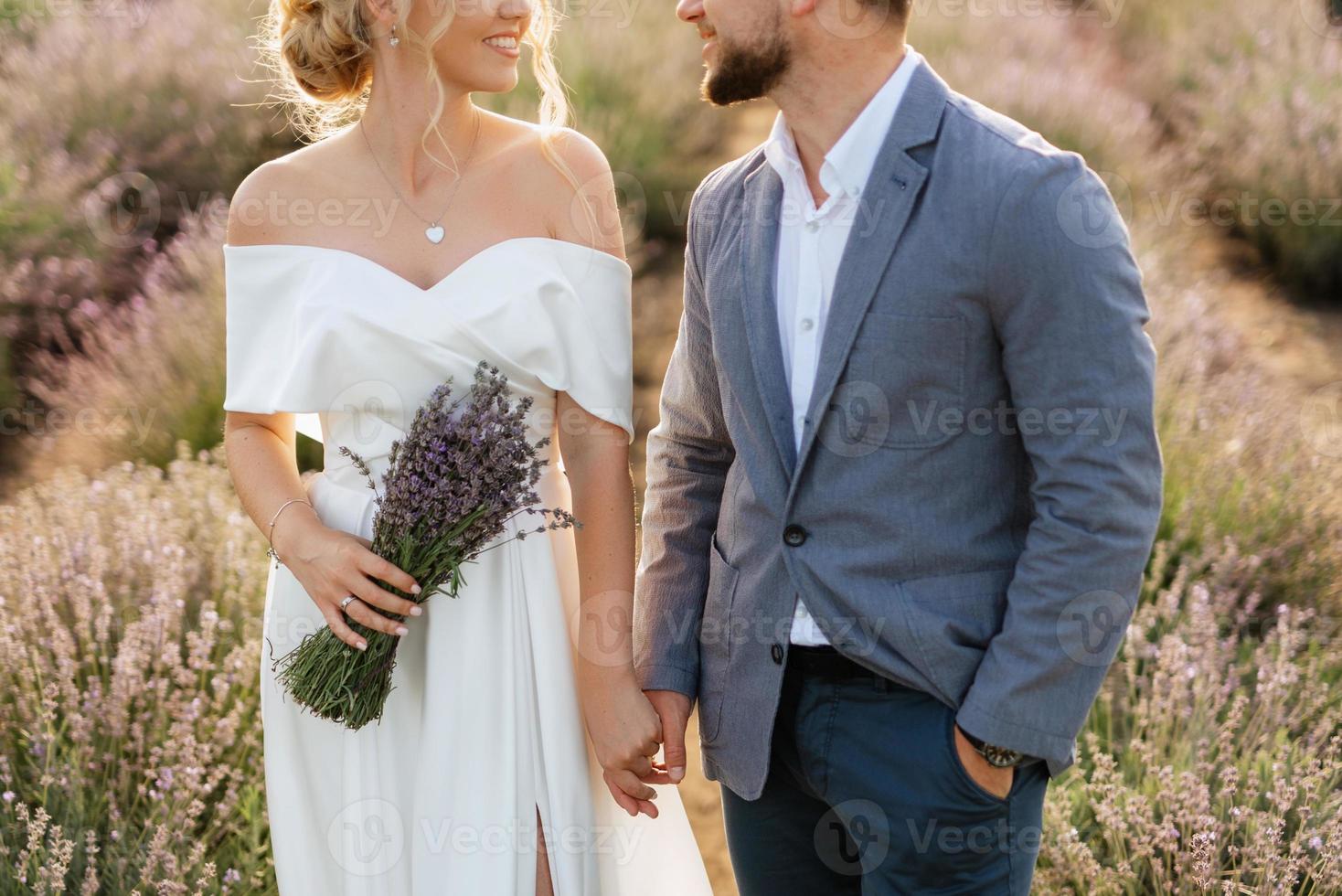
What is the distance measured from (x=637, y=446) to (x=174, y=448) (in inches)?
83.0

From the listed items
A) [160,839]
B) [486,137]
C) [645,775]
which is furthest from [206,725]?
[486,137]

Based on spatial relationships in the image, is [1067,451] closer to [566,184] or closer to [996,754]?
[996,754]

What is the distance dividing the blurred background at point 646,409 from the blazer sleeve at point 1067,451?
0.95 m

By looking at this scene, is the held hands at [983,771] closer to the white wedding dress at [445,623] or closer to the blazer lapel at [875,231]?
the blazer lapel at [875,231]

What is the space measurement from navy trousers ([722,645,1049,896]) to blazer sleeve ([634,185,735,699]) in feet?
0.81

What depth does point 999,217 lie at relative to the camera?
1.73 m

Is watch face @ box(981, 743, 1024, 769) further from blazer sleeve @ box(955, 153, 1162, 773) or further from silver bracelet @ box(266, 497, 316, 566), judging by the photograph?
silver bracelet @ box(266, 497, 316, 566)

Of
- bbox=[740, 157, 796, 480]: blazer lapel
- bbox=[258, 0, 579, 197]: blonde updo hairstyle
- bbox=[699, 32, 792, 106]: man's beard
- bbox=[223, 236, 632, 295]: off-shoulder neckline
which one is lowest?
bbox=[740, 157, 796, 480]: blazer lapel

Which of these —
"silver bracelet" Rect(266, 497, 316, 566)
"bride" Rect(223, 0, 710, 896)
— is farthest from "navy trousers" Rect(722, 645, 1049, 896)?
"silver bracelet" Rect(266, 497, 316, 566)

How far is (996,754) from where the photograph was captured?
1.80 m

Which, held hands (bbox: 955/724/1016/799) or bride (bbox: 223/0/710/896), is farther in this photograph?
bride (bbox: 223/0/710/896)

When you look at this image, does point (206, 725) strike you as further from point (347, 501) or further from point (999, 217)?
point (999, 217)

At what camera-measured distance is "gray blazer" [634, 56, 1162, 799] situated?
172cm

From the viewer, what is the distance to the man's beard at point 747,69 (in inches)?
76.2
